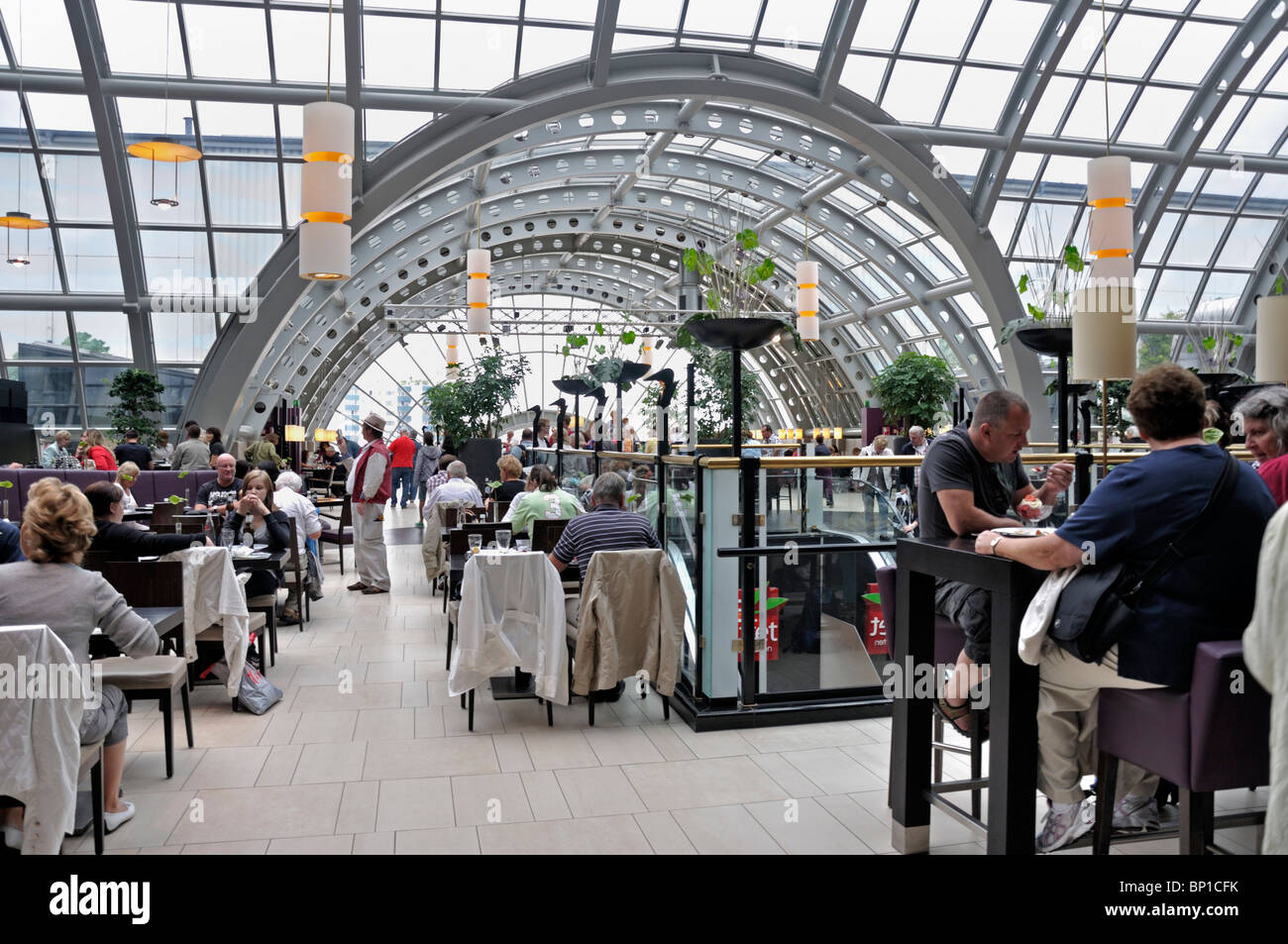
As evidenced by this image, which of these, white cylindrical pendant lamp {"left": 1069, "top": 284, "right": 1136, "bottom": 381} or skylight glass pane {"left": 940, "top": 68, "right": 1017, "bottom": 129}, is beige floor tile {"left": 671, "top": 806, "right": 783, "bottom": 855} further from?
skylight glass pane {"left": 940, "top": 68, "right": 1017, "bottom": 129}

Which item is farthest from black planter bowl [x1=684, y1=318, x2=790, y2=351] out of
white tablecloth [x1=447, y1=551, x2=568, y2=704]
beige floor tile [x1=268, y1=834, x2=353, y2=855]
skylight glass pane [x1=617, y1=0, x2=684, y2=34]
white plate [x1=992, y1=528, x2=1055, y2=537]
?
skylight glass pane [x1=617, y1=0, x2=684, y2=34]

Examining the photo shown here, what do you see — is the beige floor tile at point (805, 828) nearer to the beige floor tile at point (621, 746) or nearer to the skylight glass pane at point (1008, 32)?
the beige floor tile at point (621, 746)

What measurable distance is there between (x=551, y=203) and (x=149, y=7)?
29.7 ft

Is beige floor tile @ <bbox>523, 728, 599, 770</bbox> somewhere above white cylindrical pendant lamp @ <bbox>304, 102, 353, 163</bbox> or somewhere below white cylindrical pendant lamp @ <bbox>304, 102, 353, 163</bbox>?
below

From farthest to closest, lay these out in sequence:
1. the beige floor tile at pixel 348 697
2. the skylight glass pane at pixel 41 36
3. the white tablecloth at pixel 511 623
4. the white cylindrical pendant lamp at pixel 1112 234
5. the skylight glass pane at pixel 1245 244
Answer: the skylight glass pane at pixel 1245 244
the skylight glass pane at pixel 41 36
the white cylindrical pendant lamp at pixel 1112 234
the beige floor tile at pixel 348 697
the white tablecloth at pixel 511 623

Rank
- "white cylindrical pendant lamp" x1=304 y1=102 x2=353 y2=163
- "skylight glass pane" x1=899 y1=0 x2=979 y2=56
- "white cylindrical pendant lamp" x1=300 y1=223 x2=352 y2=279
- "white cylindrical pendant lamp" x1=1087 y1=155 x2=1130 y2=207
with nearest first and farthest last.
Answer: "white cylindrical pendant lamp" x1=1087 y1=155 x2=1130 y2=207 < "white cylindrical pendant lamp" x1=304 y1=102 x2=353 y2=163 < "white cylindrical pendant lamp" x1=300 y1=223 x2=352 y2=279 < "skylight glass pane" x1=899 y1=0 x2=979 y2=56

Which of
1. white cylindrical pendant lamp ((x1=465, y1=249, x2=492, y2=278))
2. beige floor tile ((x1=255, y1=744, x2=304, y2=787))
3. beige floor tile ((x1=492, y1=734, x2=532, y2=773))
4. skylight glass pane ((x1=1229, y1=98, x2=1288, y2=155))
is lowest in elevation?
beige floor tile ((x1=492, y1=734, x2=532, y2=773))

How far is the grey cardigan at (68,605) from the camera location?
2992 millimetres

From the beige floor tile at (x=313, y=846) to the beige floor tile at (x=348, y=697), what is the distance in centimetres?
173

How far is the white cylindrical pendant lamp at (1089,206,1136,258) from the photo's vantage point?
5199mm

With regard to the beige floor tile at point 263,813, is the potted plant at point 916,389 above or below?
above

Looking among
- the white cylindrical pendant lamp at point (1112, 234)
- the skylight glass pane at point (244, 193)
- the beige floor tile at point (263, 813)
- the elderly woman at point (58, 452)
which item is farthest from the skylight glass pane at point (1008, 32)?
the elderly woman at point (58, 452)

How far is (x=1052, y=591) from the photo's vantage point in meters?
2.52
